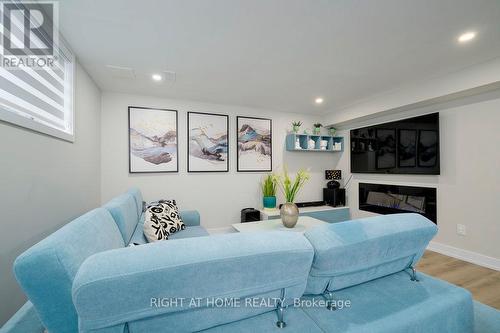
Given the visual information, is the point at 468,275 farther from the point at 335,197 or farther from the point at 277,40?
the point at 277,40

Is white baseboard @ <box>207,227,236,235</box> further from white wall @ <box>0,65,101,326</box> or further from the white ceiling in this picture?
the white ceiling

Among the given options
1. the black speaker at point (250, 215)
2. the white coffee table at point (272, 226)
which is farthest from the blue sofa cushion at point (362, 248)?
the black speaker at point (250, 215)

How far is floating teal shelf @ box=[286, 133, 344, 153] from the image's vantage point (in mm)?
4027

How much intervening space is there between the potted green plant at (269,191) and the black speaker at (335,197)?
1230 mm

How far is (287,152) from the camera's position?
416 cm

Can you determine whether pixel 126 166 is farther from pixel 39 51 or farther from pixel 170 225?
pixel 39 51

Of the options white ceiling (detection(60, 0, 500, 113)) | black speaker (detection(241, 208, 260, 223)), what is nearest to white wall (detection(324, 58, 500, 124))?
white ceiling (detection(60, 0, 500, 113))

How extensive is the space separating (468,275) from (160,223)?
3329 millimetres

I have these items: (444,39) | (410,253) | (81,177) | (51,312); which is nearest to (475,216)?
(444,39)

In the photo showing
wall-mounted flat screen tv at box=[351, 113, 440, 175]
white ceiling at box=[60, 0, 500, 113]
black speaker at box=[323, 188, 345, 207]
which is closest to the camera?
white ceiling at box=[60, 0, 500, 113]

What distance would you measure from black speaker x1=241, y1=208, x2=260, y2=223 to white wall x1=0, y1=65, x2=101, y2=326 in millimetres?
2158

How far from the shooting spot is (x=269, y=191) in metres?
3.80

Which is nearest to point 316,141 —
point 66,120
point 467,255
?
point 467,255

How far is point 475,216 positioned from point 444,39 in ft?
7.17
